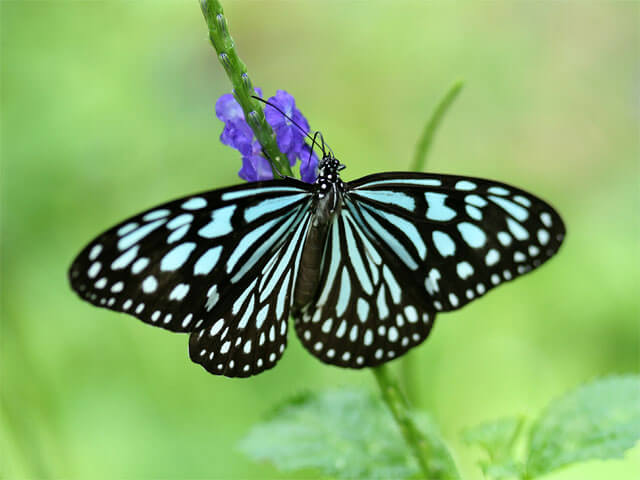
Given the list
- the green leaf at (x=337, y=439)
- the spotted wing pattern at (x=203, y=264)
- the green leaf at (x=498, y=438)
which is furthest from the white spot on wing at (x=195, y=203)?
the green leaf at (x=498, y=438)

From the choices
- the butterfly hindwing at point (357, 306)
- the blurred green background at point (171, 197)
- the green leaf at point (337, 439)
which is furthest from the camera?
the blurred green background at point (171, 197)

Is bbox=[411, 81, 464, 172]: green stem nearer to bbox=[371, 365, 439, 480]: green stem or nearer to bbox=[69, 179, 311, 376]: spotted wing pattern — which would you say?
bbox=[69, 179, 311, 376]: spotted wing pattern

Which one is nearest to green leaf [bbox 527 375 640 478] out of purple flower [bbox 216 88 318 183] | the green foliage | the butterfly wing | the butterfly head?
the green foliage

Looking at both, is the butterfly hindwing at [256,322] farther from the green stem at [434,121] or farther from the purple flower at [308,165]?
the green stem at [434,121]

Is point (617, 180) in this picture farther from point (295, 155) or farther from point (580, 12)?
point (295, 155)

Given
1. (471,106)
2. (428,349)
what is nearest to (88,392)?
(428,349)
